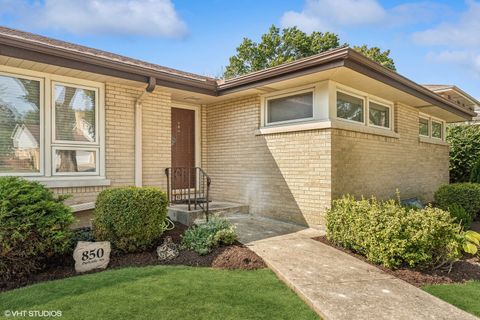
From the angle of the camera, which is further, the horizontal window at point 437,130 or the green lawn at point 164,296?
A: the horizontal window at point 437,130

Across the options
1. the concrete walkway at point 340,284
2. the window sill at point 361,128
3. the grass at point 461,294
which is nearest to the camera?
the concrete walkway at point 340,284

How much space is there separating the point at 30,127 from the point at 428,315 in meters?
6.38

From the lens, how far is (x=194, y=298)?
333 centimetres

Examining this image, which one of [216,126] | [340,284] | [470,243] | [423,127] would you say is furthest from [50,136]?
[423,127]

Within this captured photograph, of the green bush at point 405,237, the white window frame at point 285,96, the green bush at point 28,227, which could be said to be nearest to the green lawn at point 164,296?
the green bush at point 28,227

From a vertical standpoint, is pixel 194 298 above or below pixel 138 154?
below

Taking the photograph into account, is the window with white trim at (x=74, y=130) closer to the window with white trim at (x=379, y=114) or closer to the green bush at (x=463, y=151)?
the window with white trim at (x=379, y=114)

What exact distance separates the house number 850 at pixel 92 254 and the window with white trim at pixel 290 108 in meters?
4.66

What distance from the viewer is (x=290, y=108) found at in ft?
23.6

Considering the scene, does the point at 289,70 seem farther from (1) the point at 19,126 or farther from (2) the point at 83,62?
(1) the point at 19,126

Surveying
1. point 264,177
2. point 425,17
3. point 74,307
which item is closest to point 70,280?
point 74,307

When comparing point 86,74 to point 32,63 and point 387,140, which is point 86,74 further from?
point 387,140

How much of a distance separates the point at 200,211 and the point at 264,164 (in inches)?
78.2

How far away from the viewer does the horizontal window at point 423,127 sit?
10414 mm
